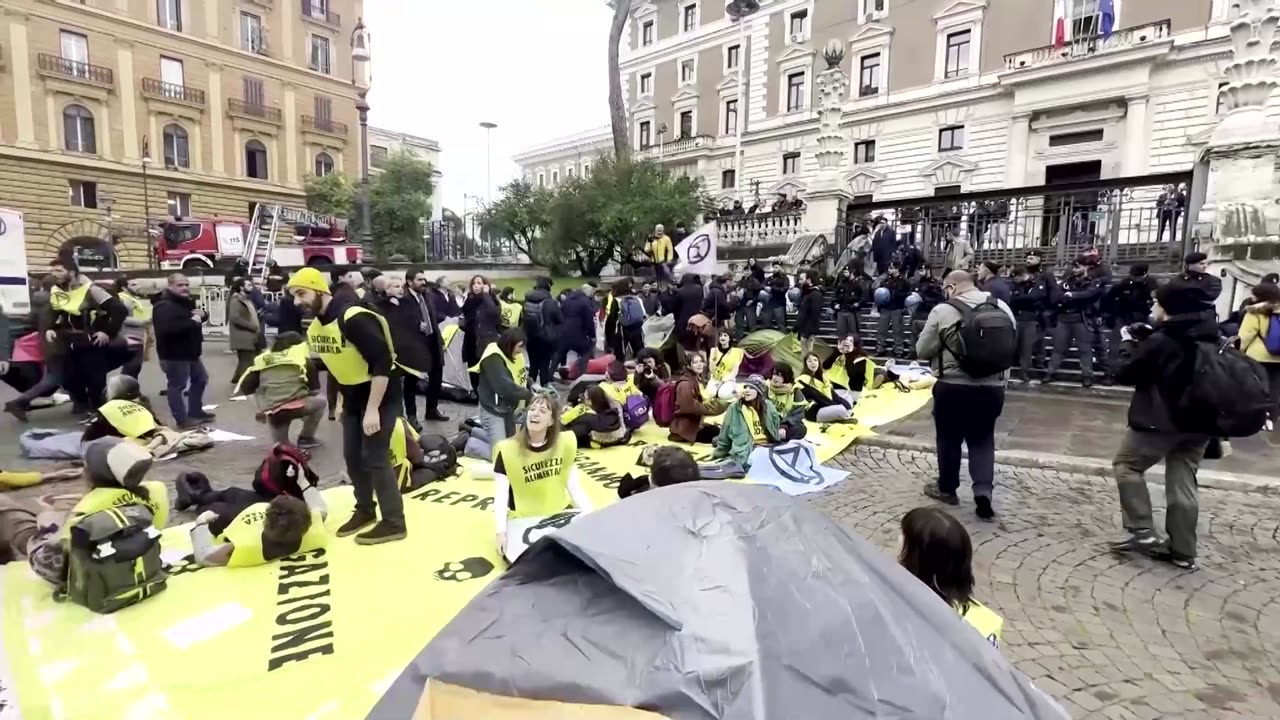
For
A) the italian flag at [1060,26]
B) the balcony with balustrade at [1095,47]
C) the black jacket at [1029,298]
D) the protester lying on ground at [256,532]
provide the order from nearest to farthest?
the protester lying on ground at [256,532] < the black jacket at [1029,298] < the balcony with balustrade at [1095,47] < the italian flag at [1060,26]

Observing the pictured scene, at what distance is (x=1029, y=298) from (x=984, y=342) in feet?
21.7

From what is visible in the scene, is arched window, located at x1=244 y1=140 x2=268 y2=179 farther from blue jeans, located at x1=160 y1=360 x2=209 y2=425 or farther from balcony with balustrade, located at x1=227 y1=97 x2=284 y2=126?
blue jeans, located at x1=160 y1=360 x2=209 y2=425

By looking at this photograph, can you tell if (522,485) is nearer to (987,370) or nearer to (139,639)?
(139,639)

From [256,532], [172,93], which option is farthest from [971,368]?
[172,93]

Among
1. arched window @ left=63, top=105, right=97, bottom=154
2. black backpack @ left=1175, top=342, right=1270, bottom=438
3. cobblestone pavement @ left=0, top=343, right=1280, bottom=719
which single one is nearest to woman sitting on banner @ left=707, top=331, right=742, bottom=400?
cobblestone pavement @ left=0, top=343, right=1280, bottom=719

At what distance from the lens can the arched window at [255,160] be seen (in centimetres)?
4072

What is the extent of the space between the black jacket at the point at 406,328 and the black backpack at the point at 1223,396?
221 inches

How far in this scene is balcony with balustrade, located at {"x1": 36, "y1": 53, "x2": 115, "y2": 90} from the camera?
33.2m

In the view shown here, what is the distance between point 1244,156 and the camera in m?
11.5

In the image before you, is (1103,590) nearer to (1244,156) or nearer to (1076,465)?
(1076,465)

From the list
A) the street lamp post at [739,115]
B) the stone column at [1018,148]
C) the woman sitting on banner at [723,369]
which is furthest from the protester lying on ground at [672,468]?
the street lamp post at [739,115]

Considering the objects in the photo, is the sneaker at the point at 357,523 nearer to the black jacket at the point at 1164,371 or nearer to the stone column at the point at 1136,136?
the black jacket at the point at 1164,371

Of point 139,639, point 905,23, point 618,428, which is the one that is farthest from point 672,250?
point 905,23

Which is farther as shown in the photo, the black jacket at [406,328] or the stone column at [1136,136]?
the stone column at [1136,136]
